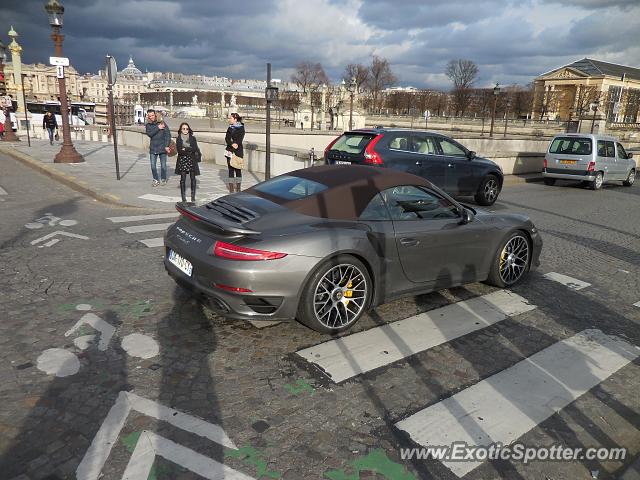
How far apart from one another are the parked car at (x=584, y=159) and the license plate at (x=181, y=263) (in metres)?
15.6

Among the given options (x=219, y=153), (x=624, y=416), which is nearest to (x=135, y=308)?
(x=624, y=416)

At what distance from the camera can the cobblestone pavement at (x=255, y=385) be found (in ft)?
9.14

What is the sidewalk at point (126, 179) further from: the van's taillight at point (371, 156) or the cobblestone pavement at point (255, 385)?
the cobblestone pavement at point (255, 385)

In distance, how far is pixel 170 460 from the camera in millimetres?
2717

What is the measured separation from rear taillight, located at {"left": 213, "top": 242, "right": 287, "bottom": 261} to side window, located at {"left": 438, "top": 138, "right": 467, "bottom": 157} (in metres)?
8.78

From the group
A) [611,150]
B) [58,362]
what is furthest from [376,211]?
[611,150]

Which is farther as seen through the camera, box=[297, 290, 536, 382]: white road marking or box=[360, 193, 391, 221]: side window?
box=[360, 193, 391, 221]: side window

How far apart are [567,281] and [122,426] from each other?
5.62 meters

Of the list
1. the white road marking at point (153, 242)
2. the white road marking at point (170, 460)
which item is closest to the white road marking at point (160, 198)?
the white road marking at point (153, 242)

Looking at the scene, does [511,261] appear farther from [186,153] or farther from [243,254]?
[186,153]

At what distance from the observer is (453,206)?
529 cm

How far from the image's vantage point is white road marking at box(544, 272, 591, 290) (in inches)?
245

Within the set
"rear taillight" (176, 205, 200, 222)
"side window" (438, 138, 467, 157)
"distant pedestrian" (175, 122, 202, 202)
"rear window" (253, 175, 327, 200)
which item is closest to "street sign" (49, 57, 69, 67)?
"distant pedestrian" (175, 122, 202, 202)

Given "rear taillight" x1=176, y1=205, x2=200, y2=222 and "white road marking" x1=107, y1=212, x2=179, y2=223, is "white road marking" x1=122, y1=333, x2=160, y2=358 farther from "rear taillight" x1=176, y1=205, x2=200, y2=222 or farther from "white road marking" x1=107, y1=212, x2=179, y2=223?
"white road marking" x1=107, y1=212, x2=179, y2=223
